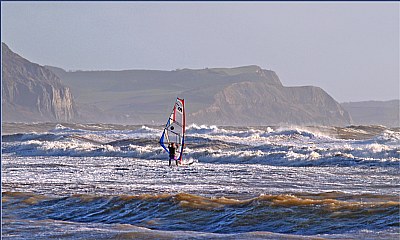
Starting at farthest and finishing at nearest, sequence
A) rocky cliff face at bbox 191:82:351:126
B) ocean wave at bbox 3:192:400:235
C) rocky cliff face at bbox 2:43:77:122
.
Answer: rocky cliff face at bbox 191:82:351:126, rocky cliff face at bbox 2:43:77:122, ocean wave at bbox 3:192:400:235

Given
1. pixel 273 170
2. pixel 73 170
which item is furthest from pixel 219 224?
pixel 73 170

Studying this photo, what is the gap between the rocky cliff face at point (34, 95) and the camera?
158 m

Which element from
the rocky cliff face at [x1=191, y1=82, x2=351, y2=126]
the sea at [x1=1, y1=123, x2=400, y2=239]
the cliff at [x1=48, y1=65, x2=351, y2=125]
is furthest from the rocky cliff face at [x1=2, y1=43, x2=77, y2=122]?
the sea at [x1=1, y1=123, x2=400, y2=239]

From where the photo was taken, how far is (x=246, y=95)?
18000 centimetres

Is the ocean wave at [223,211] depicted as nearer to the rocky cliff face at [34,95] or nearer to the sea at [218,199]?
the sea at [218,199]

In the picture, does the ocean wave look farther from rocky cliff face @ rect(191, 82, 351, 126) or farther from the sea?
rocky cliff face @ rect(191, 82, 351, 126)

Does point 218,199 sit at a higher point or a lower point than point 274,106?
lower

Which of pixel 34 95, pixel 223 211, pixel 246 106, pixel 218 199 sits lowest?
pixel 223 211

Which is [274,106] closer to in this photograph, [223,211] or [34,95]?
[34,95]

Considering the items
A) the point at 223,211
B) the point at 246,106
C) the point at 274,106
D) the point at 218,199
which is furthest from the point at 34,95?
the point at 223,211

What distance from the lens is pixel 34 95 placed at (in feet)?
531

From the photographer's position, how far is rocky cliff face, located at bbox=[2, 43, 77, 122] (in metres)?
158

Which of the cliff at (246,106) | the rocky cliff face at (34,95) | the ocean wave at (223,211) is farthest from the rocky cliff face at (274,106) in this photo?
the ocean wave at (223,211)

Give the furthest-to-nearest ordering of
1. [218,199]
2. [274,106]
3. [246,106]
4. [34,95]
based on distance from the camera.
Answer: [274,106]
[246,106]
[34,95]
[218,199]
